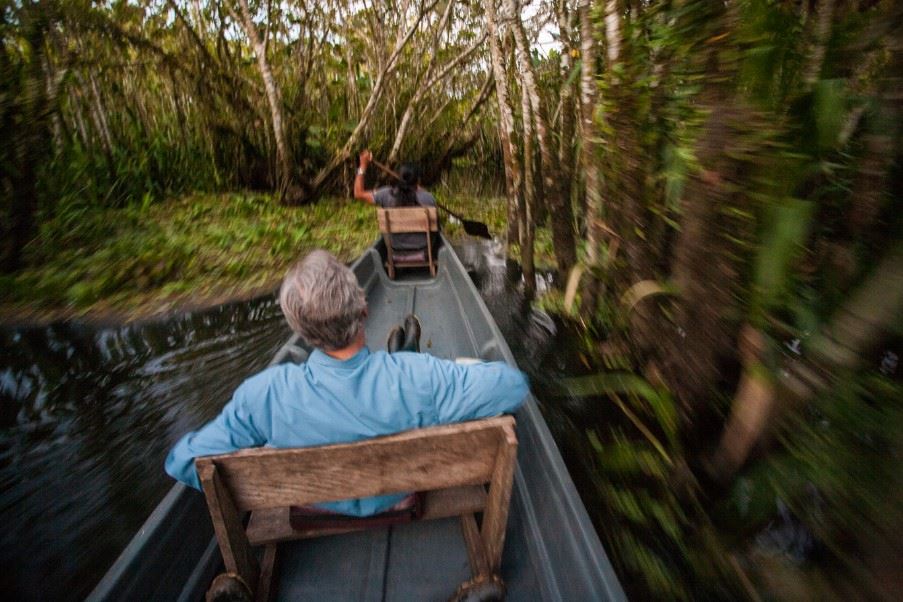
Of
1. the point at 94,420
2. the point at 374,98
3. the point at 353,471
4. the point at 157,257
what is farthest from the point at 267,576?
the point at 374,98

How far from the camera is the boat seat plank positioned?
1.26 metres

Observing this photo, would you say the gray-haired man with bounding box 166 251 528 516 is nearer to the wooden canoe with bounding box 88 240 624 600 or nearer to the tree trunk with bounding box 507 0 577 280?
the wooden canoe with bounding box 88 240 624 600

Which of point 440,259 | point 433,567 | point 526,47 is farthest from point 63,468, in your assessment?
point 526,47

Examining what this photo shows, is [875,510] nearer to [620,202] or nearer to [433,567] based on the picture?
[433,567]

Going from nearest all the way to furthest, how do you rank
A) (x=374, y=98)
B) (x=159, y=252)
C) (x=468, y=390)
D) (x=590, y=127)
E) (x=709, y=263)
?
(x=468, y=390) → (x=709, y=263) → (x=590, y=127) → (x=159, y=252) → (x=374, y=98)

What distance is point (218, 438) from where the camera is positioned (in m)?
1.06

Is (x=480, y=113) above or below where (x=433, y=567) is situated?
above

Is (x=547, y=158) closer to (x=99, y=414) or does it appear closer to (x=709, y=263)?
(x=709, y=263)

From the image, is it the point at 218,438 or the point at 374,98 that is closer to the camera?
the point at 218,438

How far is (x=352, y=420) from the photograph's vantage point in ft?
3.49

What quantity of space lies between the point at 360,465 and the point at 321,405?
0.18 m

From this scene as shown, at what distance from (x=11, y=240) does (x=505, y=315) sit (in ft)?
17.3

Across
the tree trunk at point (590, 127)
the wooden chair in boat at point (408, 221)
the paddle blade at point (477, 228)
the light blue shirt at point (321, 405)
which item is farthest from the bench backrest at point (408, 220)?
the light blue shirt at point (321, 405)

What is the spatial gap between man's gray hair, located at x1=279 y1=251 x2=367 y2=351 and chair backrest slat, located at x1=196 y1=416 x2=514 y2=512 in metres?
0.27
